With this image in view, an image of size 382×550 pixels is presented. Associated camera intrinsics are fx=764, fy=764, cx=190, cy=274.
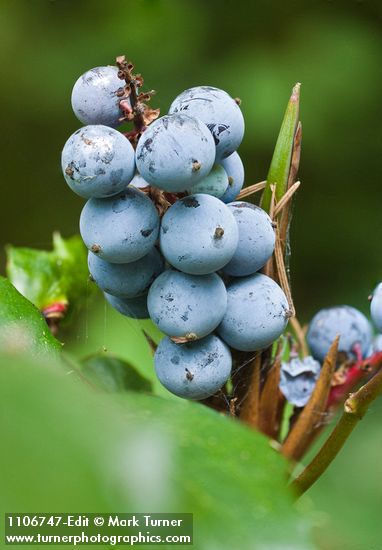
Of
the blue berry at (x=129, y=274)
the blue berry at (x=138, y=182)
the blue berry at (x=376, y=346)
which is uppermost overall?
the blue berry at (x=138, y=182)

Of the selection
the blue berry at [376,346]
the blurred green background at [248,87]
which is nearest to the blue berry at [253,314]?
the blue berry at [376,346]

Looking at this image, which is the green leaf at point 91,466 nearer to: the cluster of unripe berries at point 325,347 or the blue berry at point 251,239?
the blue berry at point 251,239

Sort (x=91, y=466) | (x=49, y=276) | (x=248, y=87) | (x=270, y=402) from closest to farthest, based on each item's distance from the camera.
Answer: (x=91, y=466) → (x=270, y=402) → (x=49, y=276) → (x=248, y=87)

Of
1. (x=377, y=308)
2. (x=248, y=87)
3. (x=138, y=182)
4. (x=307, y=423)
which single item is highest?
(x=248, y=87)

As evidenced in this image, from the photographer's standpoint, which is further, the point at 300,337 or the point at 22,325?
the point at 300,337

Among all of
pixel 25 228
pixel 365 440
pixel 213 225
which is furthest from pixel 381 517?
pixel 25 228

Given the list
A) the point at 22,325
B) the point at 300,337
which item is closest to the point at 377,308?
the point at 300,337

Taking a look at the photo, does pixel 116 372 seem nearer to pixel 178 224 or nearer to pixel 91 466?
pixel 178 224
